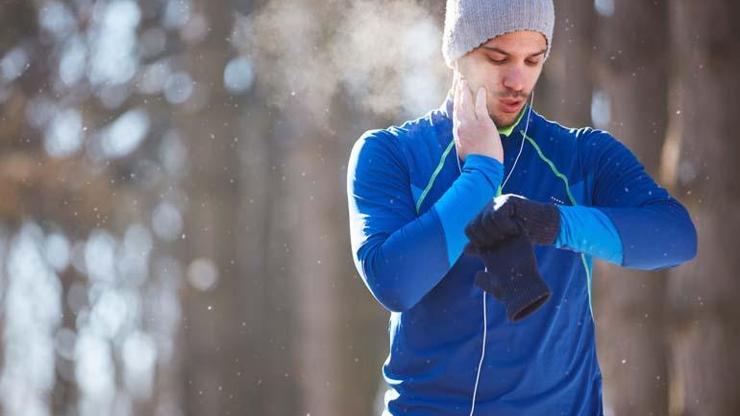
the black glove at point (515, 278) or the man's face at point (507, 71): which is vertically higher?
the man's face at point (507, 71)

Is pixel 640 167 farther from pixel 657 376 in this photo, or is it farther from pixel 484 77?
pixel 657 376

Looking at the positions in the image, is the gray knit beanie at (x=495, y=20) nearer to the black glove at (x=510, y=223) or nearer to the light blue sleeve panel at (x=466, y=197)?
the light blue sleeve panel at (x=466, y=197)

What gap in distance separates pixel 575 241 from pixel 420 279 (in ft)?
0.86

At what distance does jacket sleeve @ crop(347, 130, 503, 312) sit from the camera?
183 cm

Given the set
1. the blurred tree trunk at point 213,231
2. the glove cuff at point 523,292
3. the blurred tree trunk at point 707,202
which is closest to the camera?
the glove cuff at point 523,292

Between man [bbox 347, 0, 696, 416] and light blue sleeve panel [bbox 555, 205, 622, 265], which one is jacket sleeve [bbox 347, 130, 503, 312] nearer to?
man [bbox 347, 0, 696, 416]

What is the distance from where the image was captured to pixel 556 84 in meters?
5.27

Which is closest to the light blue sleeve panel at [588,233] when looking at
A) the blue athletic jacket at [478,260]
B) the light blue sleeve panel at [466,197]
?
the blue athletic jacket at [478,260]

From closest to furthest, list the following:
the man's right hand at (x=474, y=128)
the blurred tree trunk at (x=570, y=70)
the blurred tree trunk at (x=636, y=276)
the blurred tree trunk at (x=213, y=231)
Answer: the man's right hand at (x=474, y=128)
the blurred tree trunk at (x=636, y=276)
the blurred tree trunk at (x=570, y=70)
the blurred tree trunk at (x=213, y=231)

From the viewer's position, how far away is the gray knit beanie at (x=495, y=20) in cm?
212

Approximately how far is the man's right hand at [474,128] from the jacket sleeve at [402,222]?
0.10 feet

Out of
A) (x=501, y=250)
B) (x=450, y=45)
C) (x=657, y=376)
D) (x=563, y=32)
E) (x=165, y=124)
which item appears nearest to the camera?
(x=501, y=250)

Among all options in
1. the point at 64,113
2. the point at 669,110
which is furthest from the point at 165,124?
the point at 669,110

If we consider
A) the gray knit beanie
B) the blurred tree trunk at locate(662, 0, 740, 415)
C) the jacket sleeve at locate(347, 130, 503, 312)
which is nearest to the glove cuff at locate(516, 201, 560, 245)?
the jacket sleeve at locate(347, 130, 503, 312)
